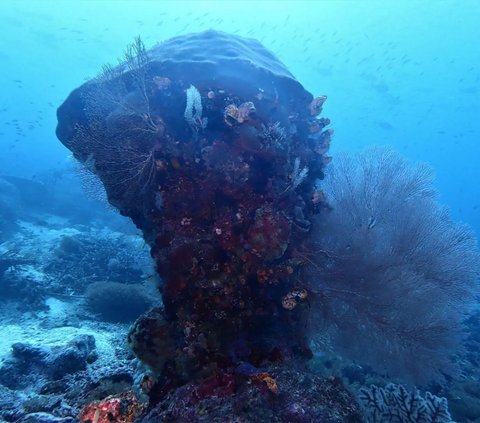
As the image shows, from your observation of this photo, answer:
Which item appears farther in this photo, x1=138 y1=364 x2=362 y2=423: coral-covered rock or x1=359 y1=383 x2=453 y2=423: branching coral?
x1=359 y1=383 x2=453 y2=423: branching coral

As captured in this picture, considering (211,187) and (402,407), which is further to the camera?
(211,187)

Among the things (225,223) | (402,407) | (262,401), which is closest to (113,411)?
(262,401)

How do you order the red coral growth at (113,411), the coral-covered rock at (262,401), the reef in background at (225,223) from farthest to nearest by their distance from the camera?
the red coral growth at (113,411), the reef in background at (225,223), the coral-covered rock at (262,401)

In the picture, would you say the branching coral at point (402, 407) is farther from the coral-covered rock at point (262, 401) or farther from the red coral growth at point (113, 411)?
the red coral growth at point (113, 411)

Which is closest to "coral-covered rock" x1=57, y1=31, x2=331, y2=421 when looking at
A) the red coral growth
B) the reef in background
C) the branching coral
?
the reef in background

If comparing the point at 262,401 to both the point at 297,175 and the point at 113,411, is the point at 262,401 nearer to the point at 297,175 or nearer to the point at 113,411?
the point at 113,411

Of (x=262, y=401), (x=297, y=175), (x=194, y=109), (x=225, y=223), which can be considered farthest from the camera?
(x=297, y=175)

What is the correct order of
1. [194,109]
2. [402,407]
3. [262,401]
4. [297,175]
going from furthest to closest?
[297,175]
[194,109]
[402,407]
[262,401]

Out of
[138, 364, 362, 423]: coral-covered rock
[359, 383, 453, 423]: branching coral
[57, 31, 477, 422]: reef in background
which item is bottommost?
[359, 383, 453, 423]: branching coral

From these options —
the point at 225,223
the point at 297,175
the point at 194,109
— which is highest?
the point at 194,109

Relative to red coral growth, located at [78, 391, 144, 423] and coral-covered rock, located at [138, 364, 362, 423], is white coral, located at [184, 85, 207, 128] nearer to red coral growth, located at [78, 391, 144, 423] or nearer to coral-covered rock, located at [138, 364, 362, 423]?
coral-covered rock, located at [138, 364, 362, 423]

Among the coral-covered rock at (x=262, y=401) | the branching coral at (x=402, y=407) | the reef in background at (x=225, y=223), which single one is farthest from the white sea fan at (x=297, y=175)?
the branching coral at (x=402, y=407)

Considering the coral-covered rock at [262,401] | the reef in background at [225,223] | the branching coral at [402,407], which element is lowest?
the branching coral at [402,407]

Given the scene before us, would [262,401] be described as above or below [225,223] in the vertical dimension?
below
